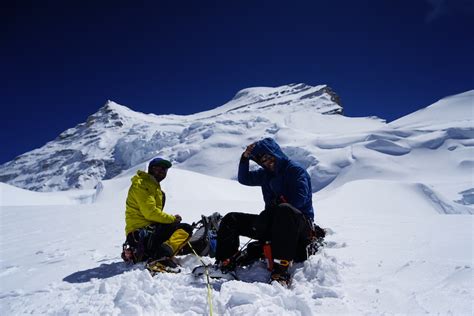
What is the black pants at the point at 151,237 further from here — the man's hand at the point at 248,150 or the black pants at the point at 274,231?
the man's hand at the point at 248,150

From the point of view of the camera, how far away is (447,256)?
3.11 m

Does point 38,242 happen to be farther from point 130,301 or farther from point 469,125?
point 469,125

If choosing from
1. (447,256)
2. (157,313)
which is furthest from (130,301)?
(447,256)

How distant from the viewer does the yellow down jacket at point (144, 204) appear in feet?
12.6

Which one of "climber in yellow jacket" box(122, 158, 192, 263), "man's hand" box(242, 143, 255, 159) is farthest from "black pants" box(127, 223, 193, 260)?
"man's hand" box(242, 143, 255, 159)

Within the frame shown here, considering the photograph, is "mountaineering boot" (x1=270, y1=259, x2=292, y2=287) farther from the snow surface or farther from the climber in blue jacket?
the snow surface

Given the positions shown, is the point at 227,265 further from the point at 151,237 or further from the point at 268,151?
the point at 268,151

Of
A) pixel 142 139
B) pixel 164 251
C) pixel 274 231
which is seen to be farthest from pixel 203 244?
pixel 142 139

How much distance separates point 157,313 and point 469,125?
138 ft

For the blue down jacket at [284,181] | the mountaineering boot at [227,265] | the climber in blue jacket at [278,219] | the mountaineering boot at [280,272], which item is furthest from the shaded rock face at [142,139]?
the mountaineering boot at [280,272]

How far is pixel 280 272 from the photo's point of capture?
3035mm

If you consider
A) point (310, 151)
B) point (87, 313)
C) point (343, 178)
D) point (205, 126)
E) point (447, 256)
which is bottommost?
point (87, 313)

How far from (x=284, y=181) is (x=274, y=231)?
0.59 m

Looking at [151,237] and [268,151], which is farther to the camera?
[151,237]
